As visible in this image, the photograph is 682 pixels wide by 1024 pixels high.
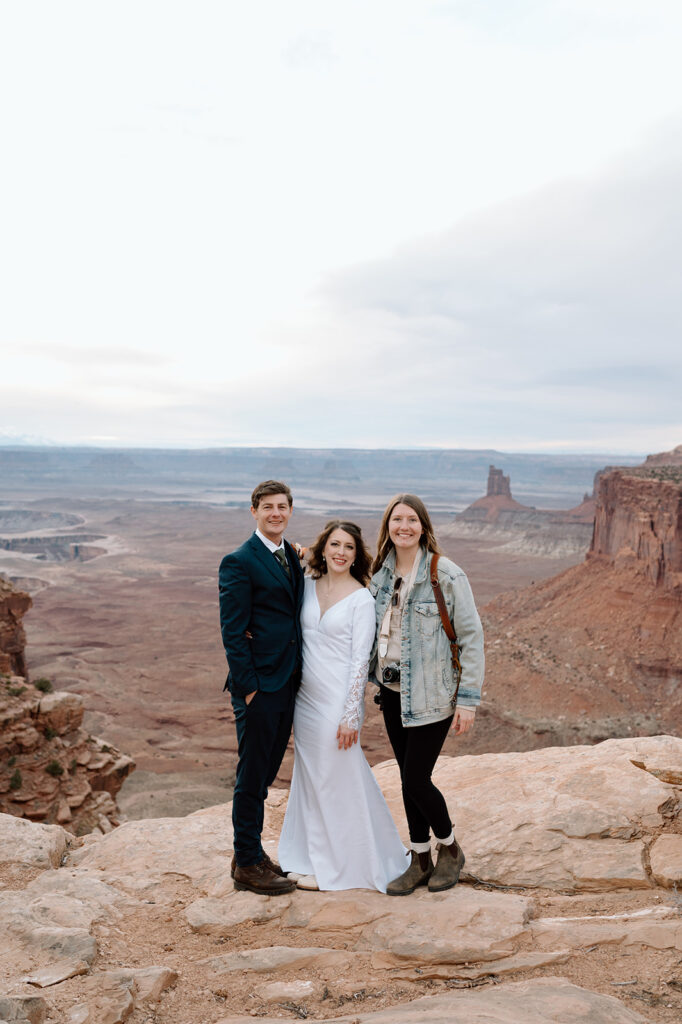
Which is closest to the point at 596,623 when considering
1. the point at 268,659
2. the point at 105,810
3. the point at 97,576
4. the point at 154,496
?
the point at 105,810

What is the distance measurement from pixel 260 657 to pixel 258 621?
0.22m

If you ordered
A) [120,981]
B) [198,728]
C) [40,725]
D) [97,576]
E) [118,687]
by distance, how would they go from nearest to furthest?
[120,981] → [40,725] → [198,728] → [118,687] → [97,576]

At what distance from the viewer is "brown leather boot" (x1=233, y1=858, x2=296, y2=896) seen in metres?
4.02

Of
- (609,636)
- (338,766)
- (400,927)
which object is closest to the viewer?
(400,927)

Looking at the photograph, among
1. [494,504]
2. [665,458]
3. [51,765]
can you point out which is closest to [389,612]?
[51,765]

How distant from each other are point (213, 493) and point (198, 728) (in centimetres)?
17481

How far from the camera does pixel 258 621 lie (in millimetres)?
3957

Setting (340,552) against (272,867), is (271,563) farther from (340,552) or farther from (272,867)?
(272,867)

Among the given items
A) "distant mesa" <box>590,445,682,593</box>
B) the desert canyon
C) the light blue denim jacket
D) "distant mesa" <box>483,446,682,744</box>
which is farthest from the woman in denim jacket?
"distant mesa" <box>590,445,682,593</box>

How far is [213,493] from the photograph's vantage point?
197 meters

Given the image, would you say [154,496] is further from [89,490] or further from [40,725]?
[40,725]

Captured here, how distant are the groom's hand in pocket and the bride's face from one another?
935 mm

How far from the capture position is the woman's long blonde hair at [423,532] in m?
3.81

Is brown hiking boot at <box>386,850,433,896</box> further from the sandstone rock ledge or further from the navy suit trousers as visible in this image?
the sandstone rock ledge
